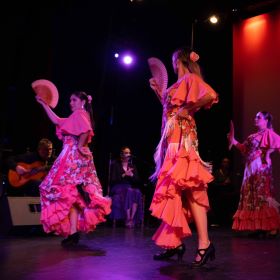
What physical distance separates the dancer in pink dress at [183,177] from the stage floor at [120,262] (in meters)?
0.18

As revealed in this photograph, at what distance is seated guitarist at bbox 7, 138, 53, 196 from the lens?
5.43 metres

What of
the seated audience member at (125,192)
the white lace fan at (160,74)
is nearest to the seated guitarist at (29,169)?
the seated audience member at (125,192)

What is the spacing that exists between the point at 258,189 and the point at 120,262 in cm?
296

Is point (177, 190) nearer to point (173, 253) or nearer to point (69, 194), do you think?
point (173, 253)

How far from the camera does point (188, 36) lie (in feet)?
27.5

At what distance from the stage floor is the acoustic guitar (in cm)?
102

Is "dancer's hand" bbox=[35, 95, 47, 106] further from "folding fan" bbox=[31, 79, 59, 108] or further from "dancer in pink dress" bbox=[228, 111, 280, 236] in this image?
"dancer in pink dress" bbox=[228, 111, 280, 236]

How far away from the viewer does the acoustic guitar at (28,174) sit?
5453 millimetres

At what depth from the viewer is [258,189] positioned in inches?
221

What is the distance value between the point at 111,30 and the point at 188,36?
4.97 ft

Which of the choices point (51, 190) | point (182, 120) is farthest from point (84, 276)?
point (51, 190)

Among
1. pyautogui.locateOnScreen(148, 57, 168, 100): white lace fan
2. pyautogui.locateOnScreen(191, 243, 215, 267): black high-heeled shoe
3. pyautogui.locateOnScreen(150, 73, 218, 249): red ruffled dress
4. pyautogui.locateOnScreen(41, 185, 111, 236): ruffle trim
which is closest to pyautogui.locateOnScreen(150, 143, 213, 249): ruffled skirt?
pyautogui.locateOnScreen(150, 73, 218, 249): red ruffled dress

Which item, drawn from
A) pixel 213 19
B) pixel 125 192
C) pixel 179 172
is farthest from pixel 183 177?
pixel 213 19

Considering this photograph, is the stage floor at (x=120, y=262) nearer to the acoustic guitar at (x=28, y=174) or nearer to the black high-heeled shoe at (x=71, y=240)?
the black high-heeled shoe at (x=71, y=240)
